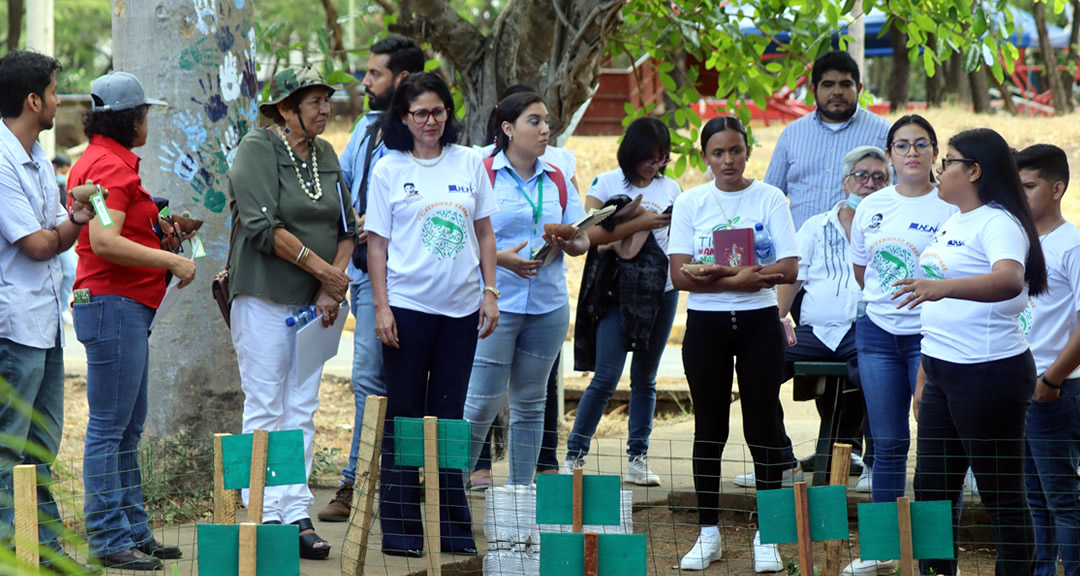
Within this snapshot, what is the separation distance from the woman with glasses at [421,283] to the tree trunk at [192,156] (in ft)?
3.97

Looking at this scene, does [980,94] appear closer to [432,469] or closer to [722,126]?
[722,126]

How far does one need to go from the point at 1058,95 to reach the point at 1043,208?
2356cm

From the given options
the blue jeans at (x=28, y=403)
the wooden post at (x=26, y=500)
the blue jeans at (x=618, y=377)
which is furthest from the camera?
the blue jeans at (x=618, y=377)

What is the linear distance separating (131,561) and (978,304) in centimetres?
321

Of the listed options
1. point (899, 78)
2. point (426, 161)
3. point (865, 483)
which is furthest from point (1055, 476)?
point (899, 78)

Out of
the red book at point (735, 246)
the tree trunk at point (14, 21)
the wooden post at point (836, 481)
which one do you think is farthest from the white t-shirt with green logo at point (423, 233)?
the tree trunk at point (14, 21)

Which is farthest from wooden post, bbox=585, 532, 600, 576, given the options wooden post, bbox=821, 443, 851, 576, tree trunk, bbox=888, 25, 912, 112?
tree trunk, bbox=888, 25, 912, 112

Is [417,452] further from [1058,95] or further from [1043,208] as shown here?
[1058,95]

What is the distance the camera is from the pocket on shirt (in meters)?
4.17

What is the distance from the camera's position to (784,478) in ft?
16.4

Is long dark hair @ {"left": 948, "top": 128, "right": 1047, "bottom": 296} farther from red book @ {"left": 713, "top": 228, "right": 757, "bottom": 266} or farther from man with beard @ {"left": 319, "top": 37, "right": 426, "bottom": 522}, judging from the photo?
man with beard @ {"left": 319, "top": 37, "right": 426, "bottom": 522}

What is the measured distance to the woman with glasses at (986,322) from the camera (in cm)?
380

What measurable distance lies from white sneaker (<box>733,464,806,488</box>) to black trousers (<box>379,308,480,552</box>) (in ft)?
4.57

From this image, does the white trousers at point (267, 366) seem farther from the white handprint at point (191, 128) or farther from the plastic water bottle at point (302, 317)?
the white handprint at point (191, 128)
